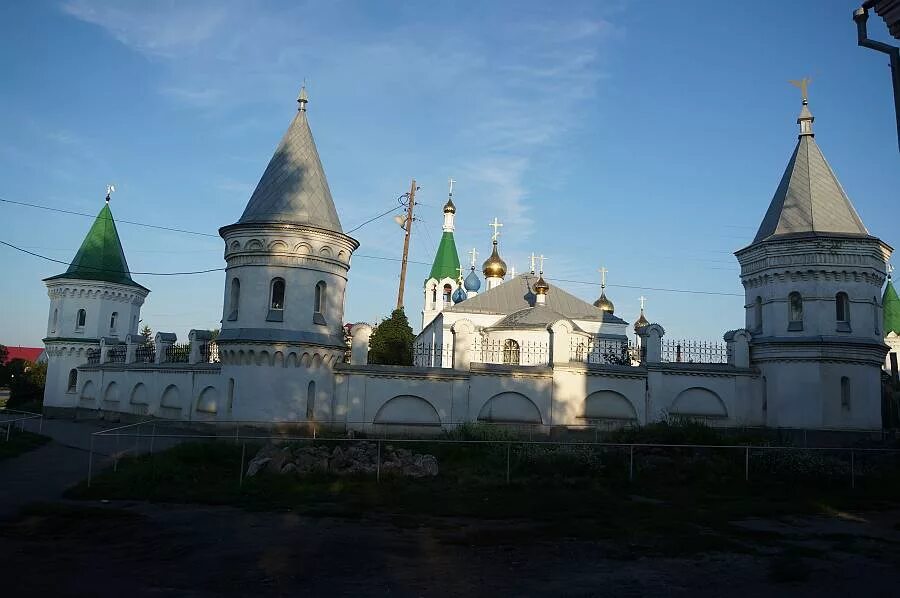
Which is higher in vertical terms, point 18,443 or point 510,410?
point 510,410

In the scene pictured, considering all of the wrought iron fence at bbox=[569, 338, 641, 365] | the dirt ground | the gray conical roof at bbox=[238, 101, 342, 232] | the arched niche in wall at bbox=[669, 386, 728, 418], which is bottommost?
the dirt ground

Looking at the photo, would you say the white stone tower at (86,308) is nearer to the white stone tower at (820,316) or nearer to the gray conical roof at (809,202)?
the white stone tower at (820,316)

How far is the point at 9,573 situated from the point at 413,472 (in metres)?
8.17

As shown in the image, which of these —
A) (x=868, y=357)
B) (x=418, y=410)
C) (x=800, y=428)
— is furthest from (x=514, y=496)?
(x=868, y=357)

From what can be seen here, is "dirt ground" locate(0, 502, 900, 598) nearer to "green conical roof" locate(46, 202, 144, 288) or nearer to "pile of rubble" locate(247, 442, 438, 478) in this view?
"pile of rubble" locate(247, 442, 438, 478)

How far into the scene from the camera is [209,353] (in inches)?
970

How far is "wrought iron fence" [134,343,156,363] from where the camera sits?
2916cm

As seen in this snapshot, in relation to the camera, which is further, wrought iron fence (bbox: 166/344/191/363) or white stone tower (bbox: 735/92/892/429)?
wrought iron fence (bbox: 166/344/191/363)

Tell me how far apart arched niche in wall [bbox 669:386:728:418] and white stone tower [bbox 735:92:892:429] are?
1.37 m

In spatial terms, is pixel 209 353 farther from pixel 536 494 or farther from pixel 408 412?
pixel 536 494

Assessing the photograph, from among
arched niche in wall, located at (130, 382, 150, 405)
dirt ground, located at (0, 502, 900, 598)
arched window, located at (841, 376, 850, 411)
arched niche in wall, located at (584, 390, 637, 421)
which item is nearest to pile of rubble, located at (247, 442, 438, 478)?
dirt ground, located at (0, 502, 900, 598)

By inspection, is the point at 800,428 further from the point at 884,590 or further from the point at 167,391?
the point at 167,391

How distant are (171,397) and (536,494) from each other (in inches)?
653

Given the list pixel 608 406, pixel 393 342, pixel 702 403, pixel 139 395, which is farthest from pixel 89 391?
pixel 702 403
